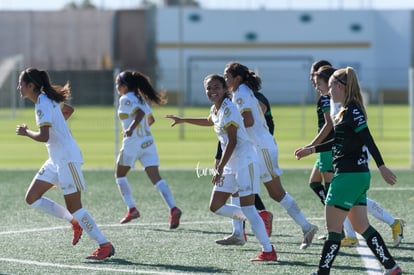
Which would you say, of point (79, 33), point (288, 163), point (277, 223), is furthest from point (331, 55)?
point (277, 223)

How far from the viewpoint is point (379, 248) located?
8922mm

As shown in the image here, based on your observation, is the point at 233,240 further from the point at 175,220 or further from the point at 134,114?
the point at 134,114

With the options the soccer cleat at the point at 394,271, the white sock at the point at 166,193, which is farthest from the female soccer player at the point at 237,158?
the white sock at the point at 166,193

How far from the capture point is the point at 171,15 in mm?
62844

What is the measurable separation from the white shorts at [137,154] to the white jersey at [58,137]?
293cm

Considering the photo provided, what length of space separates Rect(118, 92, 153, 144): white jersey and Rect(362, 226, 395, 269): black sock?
4799mm

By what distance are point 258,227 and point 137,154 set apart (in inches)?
140

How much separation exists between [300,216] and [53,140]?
2812 millimetres

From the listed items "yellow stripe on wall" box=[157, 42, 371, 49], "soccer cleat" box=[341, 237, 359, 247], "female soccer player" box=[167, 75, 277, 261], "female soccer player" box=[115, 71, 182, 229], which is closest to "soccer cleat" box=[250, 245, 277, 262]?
"female soccer player" box=[167, 75, 277, 261]

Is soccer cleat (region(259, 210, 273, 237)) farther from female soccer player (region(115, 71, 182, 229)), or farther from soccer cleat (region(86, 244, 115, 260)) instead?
soccer cleat (region(86, 244, 115, 260))

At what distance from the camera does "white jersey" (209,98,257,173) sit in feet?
32.8

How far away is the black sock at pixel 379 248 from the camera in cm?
892

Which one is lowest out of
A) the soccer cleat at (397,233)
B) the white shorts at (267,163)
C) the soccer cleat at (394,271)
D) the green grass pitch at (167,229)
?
the green grass pitch at (167,229)

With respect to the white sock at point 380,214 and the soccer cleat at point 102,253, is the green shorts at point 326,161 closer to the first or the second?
the white sock at point 380,214
